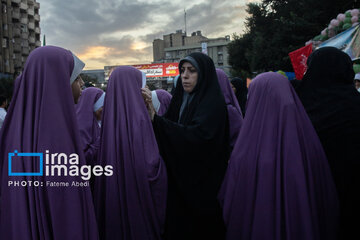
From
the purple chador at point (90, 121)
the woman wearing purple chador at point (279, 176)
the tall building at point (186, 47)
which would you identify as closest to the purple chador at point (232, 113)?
the woman wearing purple chador at point (279, 176)

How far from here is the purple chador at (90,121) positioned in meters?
2.40

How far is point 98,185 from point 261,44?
51.7ft

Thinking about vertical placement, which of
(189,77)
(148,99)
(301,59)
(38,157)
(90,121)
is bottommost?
(38,157)

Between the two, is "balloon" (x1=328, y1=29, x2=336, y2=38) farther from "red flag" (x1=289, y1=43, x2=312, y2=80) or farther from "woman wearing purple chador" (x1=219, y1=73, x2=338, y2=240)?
"woman wearing purple chador" (x1=219, y1=73, x2=338, y2=240)

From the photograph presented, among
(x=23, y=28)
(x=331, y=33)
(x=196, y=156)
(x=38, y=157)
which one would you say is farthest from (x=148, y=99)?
(x=23, y=28)

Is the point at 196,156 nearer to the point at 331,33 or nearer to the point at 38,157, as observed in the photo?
the point at 38,157

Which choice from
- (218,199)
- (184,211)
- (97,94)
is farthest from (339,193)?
(97,94)

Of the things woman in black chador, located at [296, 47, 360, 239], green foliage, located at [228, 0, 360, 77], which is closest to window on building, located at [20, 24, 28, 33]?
green foliage, located at [228, 0, 360, 77]

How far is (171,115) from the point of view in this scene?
105 inches

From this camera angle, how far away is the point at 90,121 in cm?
258

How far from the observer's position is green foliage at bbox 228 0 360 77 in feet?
42.5

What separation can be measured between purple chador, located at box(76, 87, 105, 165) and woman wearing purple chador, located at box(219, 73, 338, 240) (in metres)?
1.15

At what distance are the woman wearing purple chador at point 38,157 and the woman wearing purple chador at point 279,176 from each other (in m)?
1.05

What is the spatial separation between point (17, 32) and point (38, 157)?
39.2 metres
